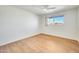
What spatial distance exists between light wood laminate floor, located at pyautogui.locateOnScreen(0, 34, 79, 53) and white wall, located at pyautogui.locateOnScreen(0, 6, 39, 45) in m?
0.12

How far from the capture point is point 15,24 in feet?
6.59

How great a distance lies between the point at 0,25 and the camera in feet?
6.26

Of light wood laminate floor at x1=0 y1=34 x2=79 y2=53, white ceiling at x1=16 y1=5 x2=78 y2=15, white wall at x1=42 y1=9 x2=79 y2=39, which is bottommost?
light wood laminate floor at x1=0 y1=34 x2=79 y2=53

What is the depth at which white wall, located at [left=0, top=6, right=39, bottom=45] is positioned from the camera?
192cm

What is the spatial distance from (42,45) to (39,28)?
386mm

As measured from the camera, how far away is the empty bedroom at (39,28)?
1924mm

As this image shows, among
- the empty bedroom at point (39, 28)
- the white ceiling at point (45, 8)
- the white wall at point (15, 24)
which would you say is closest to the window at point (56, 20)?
the empty bedroom at point (39, 28)

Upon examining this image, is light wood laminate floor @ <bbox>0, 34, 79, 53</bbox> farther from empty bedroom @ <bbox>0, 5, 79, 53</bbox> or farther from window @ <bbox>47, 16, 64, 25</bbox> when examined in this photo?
window @ <bbox>47, 16, 64, 25</bbox>

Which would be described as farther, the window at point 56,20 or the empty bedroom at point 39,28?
the window at point 56,20

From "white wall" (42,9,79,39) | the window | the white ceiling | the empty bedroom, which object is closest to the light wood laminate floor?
the empty bedroom

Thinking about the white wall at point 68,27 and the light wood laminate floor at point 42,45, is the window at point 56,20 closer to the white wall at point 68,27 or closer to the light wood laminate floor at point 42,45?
the white wall at point 68,27

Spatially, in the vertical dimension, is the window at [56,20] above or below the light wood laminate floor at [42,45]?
above

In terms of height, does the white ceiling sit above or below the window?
above
